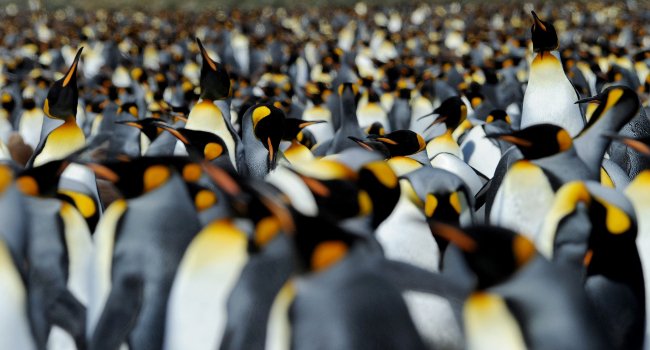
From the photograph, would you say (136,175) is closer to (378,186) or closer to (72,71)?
(378,186)

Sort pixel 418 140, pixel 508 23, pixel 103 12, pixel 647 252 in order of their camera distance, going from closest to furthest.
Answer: pixel 647 252 < pixel 418 140 < pixel 508 23 < pixel 103 12

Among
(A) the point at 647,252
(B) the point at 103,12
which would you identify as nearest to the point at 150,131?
(A) the point at 647,252

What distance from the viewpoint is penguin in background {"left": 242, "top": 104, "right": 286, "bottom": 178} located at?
15.4 ft

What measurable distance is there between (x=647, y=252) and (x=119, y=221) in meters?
1.70

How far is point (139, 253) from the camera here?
104 inches

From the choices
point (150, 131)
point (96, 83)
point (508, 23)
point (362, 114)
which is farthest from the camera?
point (508, 23)

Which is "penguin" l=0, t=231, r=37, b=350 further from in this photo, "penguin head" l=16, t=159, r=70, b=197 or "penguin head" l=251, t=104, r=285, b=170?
"penguin head" l=251, t=104, r=285, b=170

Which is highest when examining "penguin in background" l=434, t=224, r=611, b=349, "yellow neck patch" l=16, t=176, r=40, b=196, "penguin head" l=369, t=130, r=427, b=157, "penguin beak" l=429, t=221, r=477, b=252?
"penguin beak" l=429, t=221, r=477, b=252

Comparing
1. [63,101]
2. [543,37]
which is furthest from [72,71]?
[543,37]

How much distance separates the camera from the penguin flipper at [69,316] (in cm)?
281

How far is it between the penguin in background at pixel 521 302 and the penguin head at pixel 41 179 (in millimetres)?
1462

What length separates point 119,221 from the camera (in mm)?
2717

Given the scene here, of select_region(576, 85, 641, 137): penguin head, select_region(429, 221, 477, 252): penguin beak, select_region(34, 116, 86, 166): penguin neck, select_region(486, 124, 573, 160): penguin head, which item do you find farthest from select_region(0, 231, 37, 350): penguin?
select_region(576, 85, 641, 137): penguin head

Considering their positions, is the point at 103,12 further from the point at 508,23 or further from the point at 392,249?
the point at 392,249
